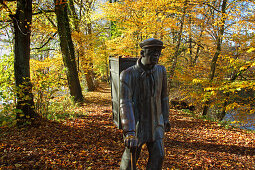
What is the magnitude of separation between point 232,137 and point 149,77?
6603 millimetres

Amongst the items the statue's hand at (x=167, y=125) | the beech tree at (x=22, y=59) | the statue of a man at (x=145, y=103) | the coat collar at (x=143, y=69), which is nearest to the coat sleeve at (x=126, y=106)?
the statue of a man at (x=145, y=103)

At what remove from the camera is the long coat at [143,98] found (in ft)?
6.77

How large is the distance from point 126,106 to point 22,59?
14.3 feet

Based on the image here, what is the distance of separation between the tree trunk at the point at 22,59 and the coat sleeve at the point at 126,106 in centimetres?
387

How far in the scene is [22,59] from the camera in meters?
4.93

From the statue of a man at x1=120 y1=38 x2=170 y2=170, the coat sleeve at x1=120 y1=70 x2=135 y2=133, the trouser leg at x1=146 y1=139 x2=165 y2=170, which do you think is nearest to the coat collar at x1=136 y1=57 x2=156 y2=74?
the statue of a man at x1=120 y1=38 x2=170 y2=170

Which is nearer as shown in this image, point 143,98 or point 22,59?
point 143,98

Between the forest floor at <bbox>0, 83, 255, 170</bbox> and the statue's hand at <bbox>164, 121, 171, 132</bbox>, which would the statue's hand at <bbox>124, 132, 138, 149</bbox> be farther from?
the forest floor at <bbox>0, 83, 255, 170</bbox>

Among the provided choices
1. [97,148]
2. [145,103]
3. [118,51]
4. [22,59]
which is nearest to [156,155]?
[145,103]

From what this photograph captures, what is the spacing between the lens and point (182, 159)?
4605 millimetres

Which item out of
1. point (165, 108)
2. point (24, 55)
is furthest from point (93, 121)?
point (165, 108)

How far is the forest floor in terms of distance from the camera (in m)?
3.68

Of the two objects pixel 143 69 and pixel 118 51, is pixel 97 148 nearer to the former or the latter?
pixel 143 69

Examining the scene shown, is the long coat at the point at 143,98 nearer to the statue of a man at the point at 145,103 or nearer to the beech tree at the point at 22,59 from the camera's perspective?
the statue of a man at the point at 145,103
